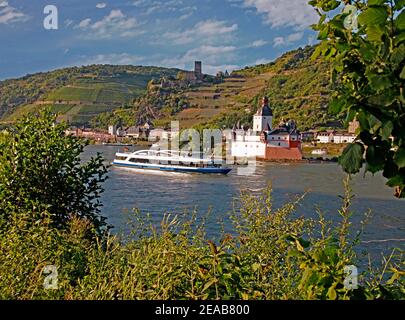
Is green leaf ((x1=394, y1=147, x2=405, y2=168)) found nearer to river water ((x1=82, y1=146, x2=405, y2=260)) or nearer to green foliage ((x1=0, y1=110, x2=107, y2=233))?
green foliage ((x1=0, y1=110, x2=107, y2=233))

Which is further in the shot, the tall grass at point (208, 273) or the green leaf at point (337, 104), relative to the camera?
the tall grass at point (208, 273)

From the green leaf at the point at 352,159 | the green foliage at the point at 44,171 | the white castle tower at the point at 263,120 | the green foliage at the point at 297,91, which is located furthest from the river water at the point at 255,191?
the green foliage at the point at 297,91

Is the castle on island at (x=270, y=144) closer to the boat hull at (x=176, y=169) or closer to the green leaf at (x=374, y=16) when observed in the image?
the boat hull at (x=176, y=169)

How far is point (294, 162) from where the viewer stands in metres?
38.2

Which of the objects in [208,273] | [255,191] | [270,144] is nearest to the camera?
[208,273]

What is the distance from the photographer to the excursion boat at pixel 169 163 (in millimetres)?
31562

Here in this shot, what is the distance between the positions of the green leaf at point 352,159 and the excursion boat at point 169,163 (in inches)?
1137

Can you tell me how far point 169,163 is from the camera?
3341 cm

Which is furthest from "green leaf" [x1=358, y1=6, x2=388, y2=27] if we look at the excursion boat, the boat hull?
the excursion boat

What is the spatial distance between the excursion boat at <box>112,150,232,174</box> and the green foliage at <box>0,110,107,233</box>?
24412 millimetres

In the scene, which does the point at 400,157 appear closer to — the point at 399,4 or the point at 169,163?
the point at 399,4

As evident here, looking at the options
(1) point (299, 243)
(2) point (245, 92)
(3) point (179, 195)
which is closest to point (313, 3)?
(1) point (299, 243)

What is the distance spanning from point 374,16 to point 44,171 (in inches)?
188

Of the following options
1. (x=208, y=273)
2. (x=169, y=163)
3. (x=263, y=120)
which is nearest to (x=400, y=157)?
(x=208, y=273)
